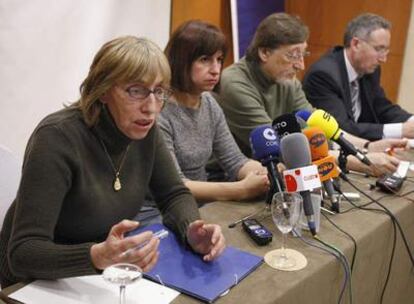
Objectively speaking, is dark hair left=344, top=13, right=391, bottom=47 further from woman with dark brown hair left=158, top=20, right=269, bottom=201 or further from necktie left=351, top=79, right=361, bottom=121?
woman with dark brown hair left=158, top=20, right=269, bottom=201

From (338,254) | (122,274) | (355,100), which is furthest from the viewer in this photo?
(355,100)

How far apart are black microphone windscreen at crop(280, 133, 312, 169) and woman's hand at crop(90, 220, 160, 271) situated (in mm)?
495

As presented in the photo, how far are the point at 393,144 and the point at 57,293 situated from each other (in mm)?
1682

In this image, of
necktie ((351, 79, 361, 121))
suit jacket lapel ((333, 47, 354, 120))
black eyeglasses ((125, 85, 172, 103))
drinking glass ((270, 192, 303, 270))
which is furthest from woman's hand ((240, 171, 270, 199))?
necktie ((351, 79, 361, 121))

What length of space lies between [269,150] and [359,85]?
1.65m

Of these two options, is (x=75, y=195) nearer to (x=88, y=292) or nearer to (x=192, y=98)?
(x=88, y=292)

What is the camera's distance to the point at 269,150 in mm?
1490

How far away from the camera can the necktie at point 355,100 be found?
288 centimetres

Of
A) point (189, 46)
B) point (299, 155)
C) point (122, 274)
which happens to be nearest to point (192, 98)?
point (189, 46)

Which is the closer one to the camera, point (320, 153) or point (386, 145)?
point (320, 153)

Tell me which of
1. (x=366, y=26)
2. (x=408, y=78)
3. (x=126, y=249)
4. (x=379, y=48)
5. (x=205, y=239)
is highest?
(x=366, y=26)

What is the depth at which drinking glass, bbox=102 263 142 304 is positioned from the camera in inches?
37.9

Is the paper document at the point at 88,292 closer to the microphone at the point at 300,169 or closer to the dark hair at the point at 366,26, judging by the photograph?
the microphone at the point at 300,169

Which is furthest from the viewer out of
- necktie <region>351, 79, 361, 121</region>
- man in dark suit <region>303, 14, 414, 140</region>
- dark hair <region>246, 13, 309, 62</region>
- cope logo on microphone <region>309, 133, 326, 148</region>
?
necktie <region>351, 79, 361, 121</region>
